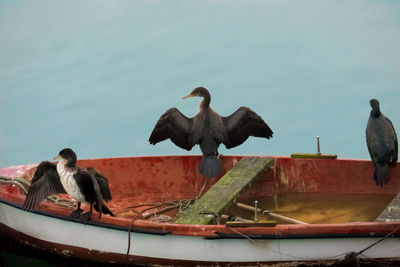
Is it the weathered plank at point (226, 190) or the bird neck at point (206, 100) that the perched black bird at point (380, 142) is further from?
the bird neck at point (206, 100)

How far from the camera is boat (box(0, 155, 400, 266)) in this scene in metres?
5.59

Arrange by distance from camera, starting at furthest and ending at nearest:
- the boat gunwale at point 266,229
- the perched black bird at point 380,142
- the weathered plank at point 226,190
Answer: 1. the perched black bird at point 380,142
2. the weathered plank at point 226,190
3. the boat gunwale at point 266,229

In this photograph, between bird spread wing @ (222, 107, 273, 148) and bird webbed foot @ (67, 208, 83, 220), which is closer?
bird webbed foot @ (67, 208, 83, 220)

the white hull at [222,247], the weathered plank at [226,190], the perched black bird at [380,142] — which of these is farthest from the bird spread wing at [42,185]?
the perched black bird at [380,142]

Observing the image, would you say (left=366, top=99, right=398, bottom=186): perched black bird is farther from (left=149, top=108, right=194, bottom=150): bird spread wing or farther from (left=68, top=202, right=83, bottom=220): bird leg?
(left=68, top=202, right=83, bottom=220): bird leg

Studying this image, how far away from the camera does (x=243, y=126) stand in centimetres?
757

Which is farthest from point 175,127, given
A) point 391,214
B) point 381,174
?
point 391,214

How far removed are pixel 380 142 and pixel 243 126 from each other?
1.36m

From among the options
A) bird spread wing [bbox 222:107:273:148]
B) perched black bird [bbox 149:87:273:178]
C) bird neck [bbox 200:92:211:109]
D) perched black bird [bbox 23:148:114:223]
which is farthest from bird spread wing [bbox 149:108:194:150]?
perched black bird [bbox 23:148:114:223]

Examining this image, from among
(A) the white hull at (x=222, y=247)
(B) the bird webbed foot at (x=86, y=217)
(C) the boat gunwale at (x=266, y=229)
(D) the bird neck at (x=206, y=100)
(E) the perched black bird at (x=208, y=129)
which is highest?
(D) the bird neck at (x=206, y=100)

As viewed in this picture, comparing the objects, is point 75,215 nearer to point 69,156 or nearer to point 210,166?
point 69,156

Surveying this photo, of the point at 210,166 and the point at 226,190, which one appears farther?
the point at 210,166

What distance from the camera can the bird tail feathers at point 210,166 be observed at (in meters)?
7.37

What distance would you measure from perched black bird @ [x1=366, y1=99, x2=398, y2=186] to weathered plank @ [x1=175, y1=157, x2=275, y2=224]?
40.0 inches
